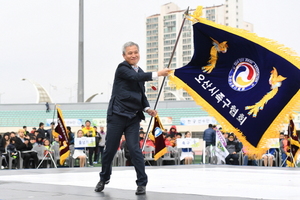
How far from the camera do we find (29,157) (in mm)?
14375

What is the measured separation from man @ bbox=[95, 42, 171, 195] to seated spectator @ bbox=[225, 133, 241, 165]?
9961 mm

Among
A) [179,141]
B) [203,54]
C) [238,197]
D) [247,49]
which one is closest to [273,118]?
[247,49]

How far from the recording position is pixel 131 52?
5.23 meters

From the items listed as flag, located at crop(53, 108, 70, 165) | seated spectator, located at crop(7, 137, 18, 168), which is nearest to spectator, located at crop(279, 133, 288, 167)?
flag, located at crop(53, 108, 70, 165)

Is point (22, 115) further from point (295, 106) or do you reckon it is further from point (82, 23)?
point (295, 106)

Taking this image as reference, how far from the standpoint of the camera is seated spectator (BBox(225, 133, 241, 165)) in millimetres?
14797

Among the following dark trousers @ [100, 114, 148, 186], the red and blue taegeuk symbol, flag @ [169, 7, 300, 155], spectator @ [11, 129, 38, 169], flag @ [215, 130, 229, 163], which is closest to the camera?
dark trousers @ [100, 114, 148, 186]

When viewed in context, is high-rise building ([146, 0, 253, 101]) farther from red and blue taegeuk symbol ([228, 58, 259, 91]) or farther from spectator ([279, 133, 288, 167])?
red and blue taegeuk symbol ([228, 58, 259, 91])

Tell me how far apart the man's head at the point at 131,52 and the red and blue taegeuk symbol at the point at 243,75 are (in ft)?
6.62

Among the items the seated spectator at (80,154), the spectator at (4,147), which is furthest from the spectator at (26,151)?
the seated spectator at (80,154)

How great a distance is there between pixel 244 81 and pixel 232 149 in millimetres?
8608

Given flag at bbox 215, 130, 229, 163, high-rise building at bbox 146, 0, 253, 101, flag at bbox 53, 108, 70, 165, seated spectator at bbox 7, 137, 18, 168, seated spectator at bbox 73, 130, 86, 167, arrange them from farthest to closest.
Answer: high-rise building at bbox 146, 0, 253, 101, seated spectator at bbox 73, 130, 86, 167, flag at bbox 215, 130, 229, 163, seated spectator at bbox 7, 137, 18, 168, flag at bbox 53, 108, 70, 165

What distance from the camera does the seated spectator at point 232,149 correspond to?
1480 centimetres

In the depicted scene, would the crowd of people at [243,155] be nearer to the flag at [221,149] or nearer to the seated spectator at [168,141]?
the flag at [221,149]
